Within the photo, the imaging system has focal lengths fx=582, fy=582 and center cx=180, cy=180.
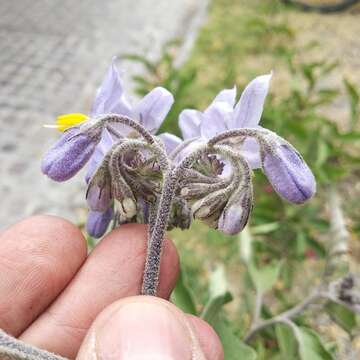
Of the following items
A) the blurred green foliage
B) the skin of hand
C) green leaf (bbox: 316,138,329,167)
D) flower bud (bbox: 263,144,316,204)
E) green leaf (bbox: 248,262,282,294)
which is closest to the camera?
flower bud (bbox: 263,144,316,204)

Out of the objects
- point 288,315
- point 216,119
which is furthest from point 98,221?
point 288,315

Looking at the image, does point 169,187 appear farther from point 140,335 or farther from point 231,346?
point 231,346

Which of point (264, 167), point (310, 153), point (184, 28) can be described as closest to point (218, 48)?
point (184, 28)

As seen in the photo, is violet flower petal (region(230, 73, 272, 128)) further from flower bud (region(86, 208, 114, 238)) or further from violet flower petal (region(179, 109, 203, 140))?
flower bud (region(86, 208, 114, 238))

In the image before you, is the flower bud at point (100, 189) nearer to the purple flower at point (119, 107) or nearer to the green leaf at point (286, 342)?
the purple flower at point (119, 107)

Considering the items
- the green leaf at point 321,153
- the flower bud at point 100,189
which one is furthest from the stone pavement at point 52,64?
the flower bud at point 100,189

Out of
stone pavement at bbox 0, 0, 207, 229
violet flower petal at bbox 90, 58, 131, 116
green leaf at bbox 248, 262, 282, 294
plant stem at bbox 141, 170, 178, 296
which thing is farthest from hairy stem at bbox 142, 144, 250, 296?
stone pavement at bbox 0, 0, 207, 229
